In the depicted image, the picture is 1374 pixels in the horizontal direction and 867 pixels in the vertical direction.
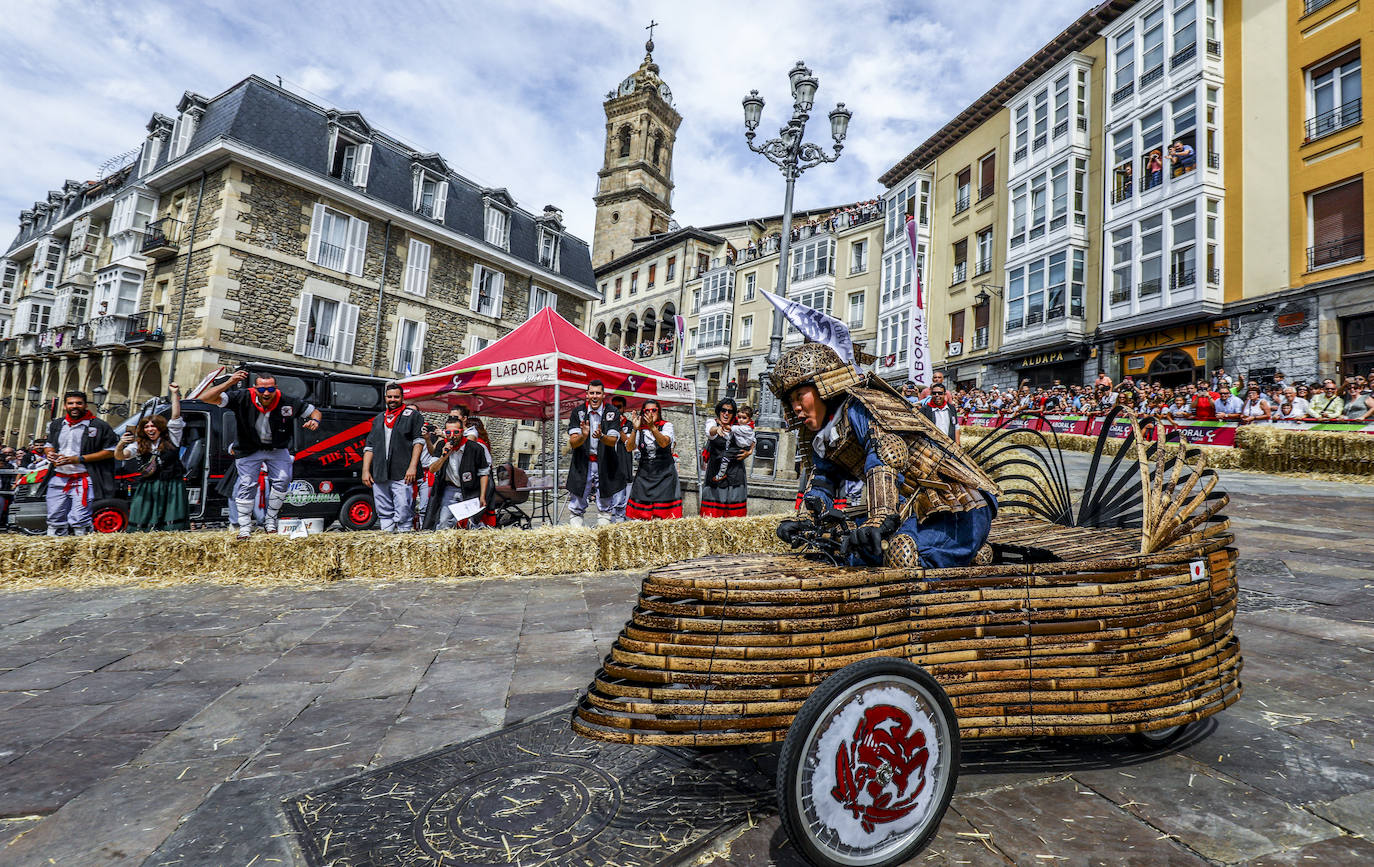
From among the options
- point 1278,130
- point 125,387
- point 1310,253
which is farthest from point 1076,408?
point 125,387

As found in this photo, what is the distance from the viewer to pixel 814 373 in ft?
8.48

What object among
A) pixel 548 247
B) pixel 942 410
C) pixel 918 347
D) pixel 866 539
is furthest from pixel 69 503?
pixel 548 247

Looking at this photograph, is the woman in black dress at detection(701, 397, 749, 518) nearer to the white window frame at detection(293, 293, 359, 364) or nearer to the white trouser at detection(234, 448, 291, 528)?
the white trouser at detection(234, 448, 291, 528)

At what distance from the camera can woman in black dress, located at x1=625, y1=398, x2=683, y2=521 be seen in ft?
27.8

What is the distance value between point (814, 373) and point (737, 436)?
5.90 metres

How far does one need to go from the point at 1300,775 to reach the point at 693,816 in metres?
2.44

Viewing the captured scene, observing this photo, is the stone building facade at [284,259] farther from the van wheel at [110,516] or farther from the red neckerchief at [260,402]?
the red neckerchief at [260,402]

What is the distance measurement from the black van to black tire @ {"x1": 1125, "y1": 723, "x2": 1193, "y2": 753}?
32.9 ft

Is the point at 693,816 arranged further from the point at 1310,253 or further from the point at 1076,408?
the point at 1310,253

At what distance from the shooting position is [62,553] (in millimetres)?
6027

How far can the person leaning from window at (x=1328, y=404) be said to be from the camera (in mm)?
12672

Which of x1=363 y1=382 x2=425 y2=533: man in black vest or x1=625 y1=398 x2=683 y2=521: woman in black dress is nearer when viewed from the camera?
x1=625 y1=398 x2=683 y2=521: woman in black dress

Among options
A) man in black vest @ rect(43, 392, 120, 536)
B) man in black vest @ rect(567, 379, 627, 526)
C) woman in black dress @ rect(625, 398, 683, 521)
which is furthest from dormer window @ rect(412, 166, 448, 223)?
woman in black dress @ rect(625, 398, 683, 521)

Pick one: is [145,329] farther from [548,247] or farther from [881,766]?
[881,766]
